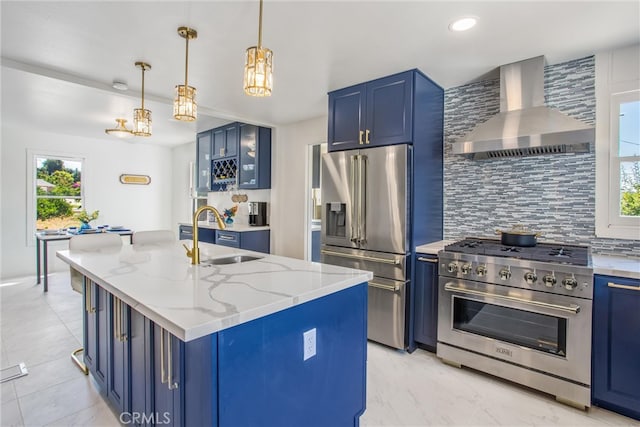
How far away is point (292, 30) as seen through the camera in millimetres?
2191

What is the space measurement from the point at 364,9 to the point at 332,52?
56cm

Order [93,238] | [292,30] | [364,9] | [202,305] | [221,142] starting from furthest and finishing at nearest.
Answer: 1. [221,142]
2. [93,238]
3. [292,30]
4. [364,9]
5. [202,305]

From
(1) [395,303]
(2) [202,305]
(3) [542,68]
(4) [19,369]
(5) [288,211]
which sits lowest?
(4) [19,369]

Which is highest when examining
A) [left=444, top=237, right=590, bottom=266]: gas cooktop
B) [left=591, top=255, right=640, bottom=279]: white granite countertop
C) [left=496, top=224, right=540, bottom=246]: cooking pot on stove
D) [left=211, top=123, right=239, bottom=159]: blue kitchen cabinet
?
[left=211, top=123, right=239, bottom=159]: blue kitchen cabinet

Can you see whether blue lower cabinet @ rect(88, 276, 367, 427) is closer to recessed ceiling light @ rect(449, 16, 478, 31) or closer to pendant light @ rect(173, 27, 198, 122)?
pendant light @ rect(173, 27, 198, 122)

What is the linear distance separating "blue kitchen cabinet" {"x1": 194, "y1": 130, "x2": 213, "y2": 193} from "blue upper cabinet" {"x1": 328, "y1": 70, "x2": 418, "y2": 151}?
3089 mm

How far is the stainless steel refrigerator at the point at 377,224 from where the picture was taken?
276cm

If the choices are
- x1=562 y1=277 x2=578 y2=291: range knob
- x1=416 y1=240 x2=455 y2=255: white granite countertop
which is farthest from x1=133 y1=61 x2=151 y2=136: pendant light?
x1=562 y1=277 x2=578 y2=291: range knob

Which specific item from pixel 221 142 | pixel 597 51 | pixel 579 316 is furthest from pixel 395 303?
pixel 221 142

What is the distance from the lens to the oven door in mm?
2023

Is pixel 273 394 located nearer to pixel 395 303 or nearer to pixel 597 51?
pixel 395 303

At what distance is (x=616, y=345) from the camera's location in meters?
1.95

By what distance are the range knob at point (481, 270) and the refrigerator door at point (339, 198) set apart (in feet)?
3.49

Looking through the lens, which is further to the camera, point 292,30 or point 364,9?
point 292,30
